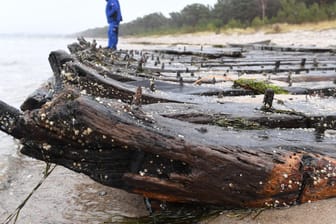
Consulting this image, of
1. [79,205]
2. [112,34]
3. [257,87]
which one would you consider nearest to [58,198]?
[79,205]

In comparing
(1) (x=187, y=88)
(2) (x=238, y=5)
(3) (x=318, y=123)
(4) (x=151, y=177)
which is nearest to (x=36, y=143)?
(4) (x=151, y=177)

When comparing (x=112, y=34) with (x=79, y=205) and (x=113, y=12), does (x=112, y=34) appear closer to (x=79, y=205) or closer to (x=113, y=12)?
(x=113, y=12)

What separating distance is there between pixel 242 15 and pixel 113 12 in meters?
42.0

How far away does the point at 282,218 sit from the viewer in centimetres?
234

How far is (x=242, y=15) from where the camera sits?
54406mm

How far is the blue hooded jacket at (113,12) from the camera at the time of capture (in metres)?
14.7

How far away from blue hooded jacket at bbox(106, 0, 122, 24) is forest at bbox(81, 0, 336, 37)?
2303cm

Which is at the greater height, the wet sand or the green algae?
the green algae

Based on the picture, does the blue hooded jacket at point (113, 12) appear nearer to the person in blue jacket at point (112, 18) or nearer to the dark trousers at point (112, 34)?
the person in blue jacket at point (112, 18)

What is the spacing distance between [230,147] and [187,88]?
7.66 ft

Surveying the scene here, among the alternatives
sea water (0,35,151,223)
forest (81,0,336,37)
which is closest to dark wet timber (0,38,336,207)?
sea water (0,35,151,223)

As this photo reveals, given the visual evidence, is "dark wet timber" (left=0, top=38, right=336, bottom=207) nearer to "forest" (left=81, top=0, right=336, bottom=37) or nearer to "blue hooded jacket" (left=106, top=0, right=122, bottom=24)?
"blue hooded jacket" (left=106, top=0, right=122, bottom=24)

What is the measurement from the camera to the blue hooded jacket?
48.3 feet

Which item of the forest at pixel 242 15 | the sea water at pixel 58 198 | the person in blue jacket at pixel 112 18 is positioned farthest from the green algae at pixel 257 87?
the forest at pixel 242 15
